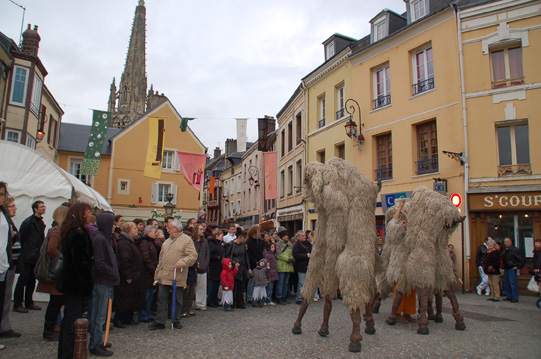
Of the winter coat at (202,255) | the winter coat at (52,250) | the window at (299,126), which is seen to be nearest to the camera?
the winter coat at (52,250)

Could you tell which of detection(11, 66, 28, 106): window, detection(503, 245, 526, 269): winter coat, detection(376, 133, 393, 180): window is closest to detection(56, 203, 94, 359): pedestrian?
detection(503, 245, 526, 269): winter coat

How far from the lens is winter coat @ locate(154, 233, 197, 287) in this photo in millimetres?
6301

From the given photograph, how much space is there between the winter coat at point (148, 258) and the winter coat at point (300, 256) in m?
3.69

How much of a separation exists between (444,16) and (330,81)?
6178 millimetres

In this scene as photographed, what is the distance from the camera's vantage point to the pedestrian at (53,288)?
4.95 m

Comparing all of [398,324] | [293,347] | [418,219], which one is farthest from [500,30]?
[293,347]

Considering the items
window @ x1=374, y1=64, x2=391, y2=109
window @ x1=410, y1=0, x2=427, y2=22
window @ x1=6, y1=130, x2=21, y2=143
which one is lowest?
window @ x1=6, y1=130, x2=21, y2=143

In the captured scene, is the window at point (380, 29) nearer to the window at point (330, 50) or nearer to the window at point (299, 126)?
the window at point (330, 50)

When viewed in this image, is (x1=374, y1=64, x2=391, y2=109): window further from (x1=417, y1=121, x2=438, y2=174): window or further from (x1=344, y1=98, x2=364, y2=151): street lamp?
(x1=417, y1=121, x2=438, y2=174): window

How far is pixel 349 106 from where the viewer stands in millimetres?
16781

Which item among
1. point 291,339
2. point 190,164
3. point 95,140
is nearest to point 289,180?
point 190,164

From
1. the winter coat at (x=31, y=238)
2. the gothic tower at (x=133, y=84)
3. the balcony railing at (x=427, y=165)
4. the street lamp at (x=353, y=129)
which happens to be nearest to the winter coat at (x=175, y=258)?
the winter coat at (x=31, y=238)

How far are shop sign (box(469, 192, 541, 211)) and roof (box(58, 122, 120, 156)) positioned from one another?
80.0ft

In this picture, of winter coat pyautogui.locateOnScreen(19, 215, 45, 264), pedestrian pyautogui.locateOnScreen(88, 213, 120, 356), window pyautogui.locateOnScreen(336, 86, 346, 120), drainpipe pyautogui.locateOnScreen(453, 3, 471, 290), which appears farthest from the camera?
window pyautogui.locateOnScreen(336, 86, 346, 120)
